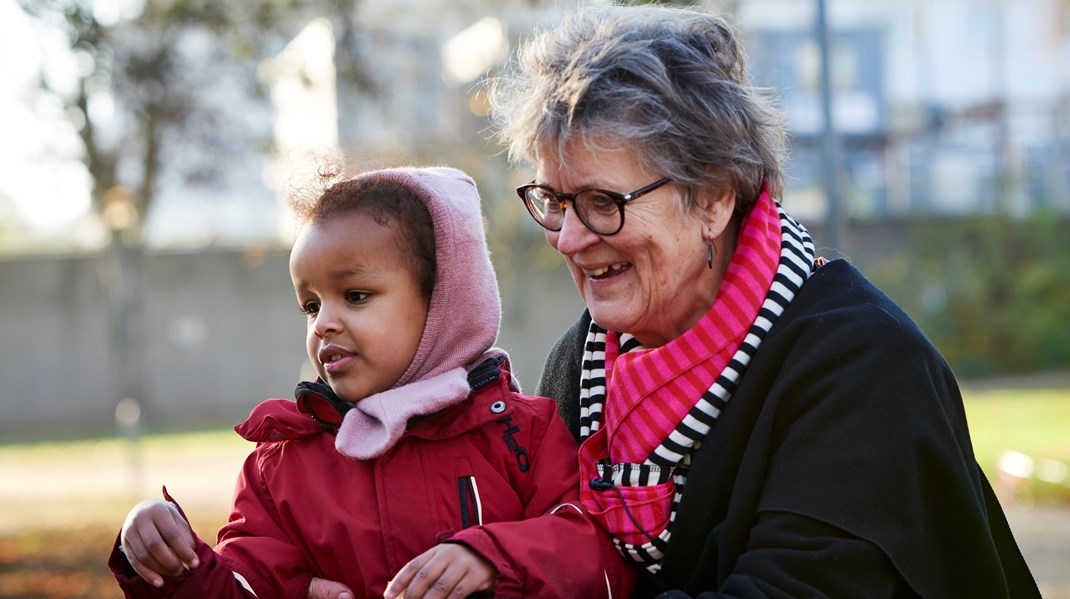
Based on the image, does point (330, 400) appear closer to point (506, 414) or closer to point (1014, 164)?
point (506, 414)

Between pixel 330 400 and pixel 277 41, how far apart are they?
9279mm

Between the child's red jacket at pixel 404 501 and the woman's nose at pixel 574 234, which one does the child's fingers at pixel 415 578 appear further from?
the woman's nose at pixel 574 234

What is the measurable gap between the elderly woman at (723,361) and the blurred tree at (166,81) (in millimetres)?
7451

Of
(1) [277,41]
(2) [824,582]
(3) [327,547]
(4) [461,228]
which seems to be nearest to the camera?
(2) [824,582]

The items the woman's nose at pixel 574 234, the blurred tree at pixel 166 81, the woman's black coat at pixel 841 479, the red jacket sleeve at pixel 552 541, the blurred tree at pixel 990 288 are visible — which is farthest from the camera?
the blurred tree at pixel 990 288

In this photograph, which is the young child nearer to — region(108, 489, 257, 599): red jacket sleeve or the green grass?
region(108, 489, 257, 599): red jacket sleeve

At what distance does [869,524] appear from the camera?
2.45 metres

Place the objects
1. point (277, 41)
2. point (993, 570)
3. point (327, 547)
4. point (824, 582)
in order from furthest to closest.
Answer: point (277, 41) < point (327, 547) < point (993, 570) < point (824, 582)

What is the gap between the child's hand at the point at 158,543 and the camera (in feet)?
8.25

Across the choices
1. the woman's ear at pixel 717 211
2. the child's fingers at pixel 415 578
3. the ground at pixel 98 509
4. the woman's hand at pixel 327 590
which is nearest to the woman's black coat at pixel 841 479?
the woman's ear at pixel 717 211

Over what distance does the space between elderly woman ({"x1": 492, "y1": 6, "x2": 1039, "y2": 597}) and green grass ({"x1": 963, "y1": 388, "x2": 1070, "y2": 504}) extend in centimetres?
954

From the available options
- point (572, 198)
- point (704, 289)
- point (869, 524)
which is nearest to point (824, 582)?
point (869, 524)

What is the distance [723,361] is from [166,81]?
450 inches

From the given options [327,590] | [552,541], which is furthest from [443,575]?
[327,590]
